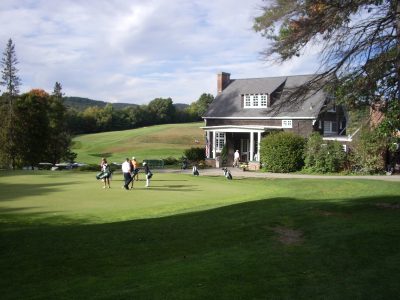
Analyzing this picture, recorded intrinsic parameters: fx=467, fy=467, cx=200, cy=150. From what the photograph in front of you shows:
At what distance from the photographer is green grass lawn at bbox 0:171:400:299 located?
7.80 m

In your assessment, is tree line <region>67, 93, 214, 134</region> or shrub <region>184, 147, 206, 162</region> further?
tree line <region>67, 93, 214, 134</region>

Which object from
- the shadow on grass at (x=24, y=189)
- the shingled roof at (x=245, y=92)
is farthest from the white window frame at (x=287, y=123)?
the shadow on grass at (x=24, y=189)

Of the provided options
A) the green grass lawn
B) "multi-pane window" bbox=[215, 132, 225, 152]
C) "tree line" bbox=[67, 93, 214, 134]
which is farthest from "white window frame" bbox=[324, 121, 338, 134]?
"tree line" bbox=[67, 93, 214, 134]

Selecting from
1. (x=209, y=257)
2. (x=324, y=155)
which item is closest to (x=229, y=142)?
(x=324, y=155)

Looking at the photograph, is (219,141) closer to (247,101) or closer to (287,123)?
(247,101)

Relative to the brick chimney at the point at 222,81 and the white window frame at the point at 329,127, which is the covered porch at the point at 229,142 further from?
the white window frame at the point at 329,127

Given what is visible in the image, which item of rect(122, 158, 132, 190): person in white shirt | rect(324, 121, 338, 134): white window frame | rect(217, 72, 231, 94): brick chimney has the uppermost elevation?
rect(217, 72, 231, 94): brick chimney

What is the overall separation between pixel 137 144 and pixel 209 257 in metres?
75.5

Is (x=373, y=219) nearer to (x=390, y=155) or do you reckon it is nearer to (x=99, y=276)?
(x=99, y=276)

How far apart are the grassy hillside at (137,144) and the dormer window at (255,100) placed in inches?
903

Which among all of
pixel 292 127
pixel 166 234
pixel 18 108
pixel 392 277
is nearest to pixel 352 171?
pixel 292 127

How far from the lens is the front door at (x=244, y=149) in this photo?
1893 inches

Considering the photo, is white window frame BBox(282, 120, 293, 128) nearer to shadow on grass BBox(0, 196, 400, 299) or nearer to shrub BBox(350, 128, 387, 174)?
shrub BBox(350, 128, 387, 174)

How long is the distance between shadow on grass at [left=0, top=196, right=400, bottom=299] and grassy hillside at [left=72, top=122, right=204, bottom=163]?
181ft
